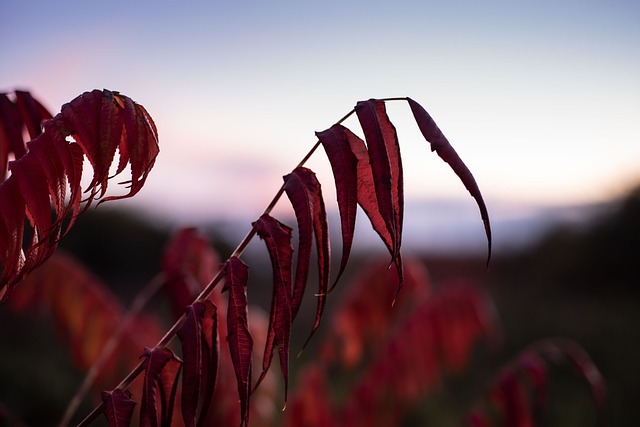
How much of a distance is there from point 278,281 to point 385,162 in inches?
7.1

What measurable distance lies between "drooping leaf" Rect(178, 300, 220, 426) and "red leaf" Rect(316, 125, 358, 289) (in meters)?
0.17

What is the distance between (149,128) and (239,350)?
0.29 m

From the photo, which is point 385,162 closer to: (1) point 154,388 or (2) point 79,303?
(1) point 154,388

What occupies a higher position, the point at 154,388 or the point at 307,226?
the point at 307,226

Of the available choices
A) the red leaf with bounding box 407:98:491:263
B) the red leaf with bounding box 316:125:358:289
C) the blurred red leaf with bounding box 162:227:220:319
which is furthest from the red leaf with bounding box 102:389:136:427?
the blurred red leaf with bounding box 162:227:220:319

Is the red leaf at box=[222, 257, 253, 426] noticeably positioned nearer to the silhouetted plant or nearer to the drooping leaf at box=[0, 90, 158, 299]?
the silhouetted plant

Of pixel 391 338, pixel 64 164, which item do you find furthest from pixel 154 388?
pixel 391 338

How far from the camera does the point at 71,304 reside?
223 centimetres

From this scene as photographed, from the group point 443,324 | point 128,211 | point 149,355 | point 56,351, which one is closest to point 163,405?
point 149,355

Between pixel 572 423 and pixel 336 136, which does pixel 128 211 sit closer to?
pixel 572 423

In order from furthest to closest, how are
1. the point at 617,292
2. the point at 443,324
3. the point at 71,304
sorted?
the point at 617,292 < the point at 443,324 < the point at 71,304

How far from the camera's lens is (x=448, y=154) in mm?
741

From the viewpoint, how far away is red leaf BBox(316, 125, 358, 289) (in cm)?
76

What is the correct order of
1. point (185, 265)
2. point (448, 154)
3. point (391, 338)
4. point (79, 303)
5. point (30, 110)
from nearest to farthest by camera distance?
point (448, 154) < point (30, 110) < point (185, 265) < point (79, 303) < point (391, 338)
